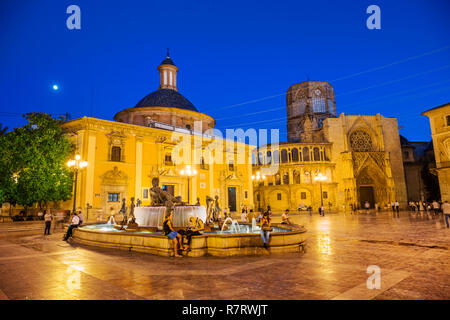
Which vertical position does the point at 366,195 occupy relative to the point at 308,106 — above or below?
below

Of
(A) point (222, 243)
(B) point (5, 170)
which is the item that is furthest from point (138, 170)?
(A) point (222, 243)

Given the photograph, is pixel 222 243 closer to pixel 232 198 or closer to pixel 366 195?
pixel 232 198

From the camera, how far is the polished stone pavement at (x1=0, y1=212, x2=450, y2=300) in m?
3.88

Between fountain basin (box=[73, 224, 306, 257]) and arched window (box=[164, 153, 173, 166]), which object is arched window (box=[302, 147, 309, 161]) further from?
fountain basin (box=[73, 224, 306, 257])

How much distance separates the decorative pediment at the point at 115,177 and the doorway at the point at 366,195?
108 feet

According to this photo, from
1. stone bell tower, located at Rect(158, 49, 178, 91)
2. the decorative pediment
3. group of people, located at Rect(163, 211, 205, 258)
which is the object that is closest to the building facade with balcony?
stone bell tower, located at Rect(158, 49, 178, 91)

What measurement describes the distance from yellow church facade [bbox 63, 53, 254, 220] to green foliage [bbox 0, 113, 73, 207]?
1289mm

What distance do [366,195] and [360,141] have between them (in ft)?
26.6

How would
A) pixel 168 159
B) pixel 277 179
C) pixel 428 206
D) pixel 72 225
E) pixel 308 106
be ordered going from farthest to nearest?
pixel 308 106, pixel 277 179, pixel 428 206, pixel 168 159, pixel 72 225

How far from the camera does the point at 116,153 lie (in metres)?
23.0

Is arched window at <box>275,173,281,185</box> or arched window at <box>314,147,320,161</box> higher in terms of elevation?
arched window at <box>314,147,320,161</box>

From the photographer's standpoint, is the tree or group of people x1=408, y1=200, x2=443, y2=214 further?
group of people x1=408, y1=200, x2=443, y2=214

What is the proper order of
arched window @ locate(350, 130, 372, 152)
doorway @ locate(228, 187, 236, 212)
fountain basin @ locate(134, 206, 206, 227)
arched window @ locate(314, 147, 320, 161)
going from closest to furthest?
fountain basin @ locate(134, 206, 206, 227)
doorway @ locate(228, 187, 236, 212)
arched window @ locate(314, 147, 320, 161)
arched window @ locate(350, 130, 372, 152)

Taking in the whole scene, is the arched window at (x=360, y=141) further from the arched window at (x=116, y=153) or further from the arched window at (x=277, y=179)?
the arched window at (x=116, y=153)
